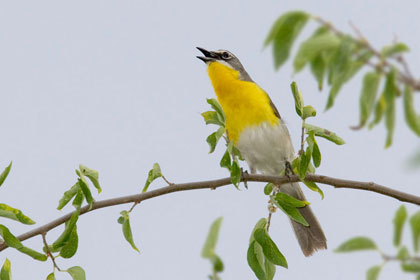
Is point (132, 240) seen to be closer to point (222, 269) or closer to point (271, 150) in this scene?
point (222, 269)

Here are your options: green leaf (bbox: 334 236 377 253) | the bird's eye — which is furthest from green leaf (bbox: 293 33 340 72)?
the bird's eye

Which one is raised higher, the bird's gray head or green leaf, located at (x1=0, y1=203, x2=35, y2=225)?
the bird's gray head

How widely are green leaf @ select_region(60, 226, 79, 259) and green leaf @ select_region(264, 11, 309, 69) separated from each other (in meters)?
2.13

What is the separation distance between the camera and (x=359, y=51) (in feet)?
4.46

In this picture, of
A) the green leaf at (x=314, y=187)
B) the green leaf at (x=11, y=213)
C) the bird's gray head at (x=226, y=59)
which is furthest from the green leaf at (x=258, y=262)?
the bird's gray head at (x=226, y=59)

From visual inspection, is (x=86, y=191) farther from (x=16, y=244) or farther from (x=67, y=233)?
(x=16, y=244)

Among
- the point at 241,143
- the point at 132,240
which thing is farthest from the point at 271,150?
the point at 132,240

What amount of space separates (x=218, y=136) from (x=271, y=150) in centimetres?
355

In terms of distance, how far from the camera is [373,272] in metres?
1.59

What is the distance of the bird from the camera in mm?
6418

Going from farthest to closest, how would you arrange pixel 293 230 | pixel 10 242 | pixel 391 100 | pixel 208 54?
1. pixel 208 54
2. pixel 293 230
3. pixel 10 242
4. pixel 391 100

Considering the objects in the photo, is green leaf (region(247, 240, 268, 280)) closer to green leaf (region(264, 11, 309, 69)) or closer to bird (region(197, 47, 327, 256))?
green leaf (region(264, 11, 309, 69))

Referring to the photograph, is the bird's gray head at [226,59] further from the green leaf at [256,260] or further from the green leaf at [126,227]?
the green leaf at [256,260]

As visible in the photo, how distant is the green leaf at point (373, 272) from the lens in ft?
5.16
